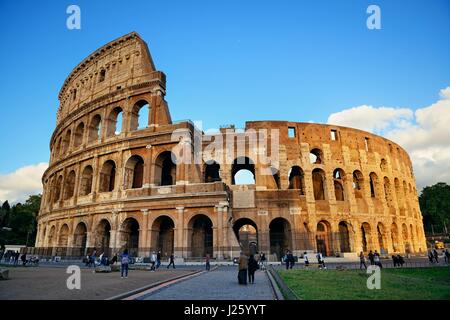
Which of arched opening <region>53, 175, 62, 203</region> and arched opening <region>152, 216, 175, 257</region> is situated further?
arched opening <region>53, 175, 62, 203</region>

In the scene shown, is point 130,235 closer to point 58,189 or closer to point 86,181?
point 86,181

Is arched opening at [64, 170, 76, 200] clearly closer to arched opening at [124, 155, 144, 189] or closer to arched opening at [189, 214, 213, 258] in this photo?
arched opening at [124, 155, 144, 189]

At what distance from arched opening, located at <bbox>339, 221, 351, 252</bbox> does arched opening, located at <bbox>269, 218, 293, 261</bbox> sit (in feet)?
21.8

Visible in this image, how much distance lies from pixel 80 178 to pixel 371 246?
97.8 feet

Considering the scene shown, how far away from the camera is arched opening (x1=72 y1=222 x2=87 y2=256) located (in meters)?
24.8

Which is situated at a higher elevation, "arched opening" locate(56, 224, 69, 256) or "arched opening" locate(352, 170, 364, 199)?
"arched opening" locate(352, 170, 364, 199)

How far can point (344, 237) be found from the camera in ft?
96.0

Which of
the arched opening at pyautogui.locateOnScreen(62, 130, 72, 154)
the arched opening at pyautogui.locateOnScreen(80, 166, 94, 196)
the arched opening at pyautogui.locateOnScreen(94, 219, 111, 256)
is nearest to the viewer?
the arched opening at pyautogui.locateOnScreen(94, 219, 111, 256)

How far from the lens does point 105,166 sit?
2580 centimetres

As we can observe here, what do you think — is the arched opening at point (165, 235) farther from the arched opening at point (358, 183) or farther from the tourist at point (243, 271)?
the arched opening at point (358, 183)

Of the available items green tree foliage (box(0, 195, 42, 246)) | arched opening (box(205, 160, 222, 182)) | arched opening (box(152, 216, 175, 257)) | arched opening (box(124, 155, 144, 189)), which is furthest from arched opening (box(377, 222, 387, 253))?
green tree foliage (box(0, 195, 42, 246))

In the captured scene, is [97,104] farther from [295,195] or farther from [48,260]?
[295,195]

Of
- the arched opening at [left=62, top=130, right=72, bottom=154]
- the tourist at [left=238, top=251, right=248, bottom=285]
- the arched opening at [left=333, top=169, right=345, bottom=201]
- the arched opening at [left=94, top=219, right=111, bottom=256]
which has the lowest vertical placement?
the tourist at [left=238, top=251, right=248, bottom=285]

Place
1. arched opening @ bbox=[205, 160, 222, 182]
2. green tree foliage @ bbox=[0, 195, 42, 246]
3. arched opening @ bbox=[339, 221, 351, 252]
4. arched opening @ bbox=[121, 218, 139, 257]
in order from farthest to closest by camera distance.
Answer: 1. green tree foliage @ bbox=[0, 195, 42, 246]
2. arched opening @ bbox=[205, 160, 222, 182]
3. arched opening @ bbox=[339, 221, 351, 252]
4. arched opening @ bbox=[121, 218, 139, 257]
